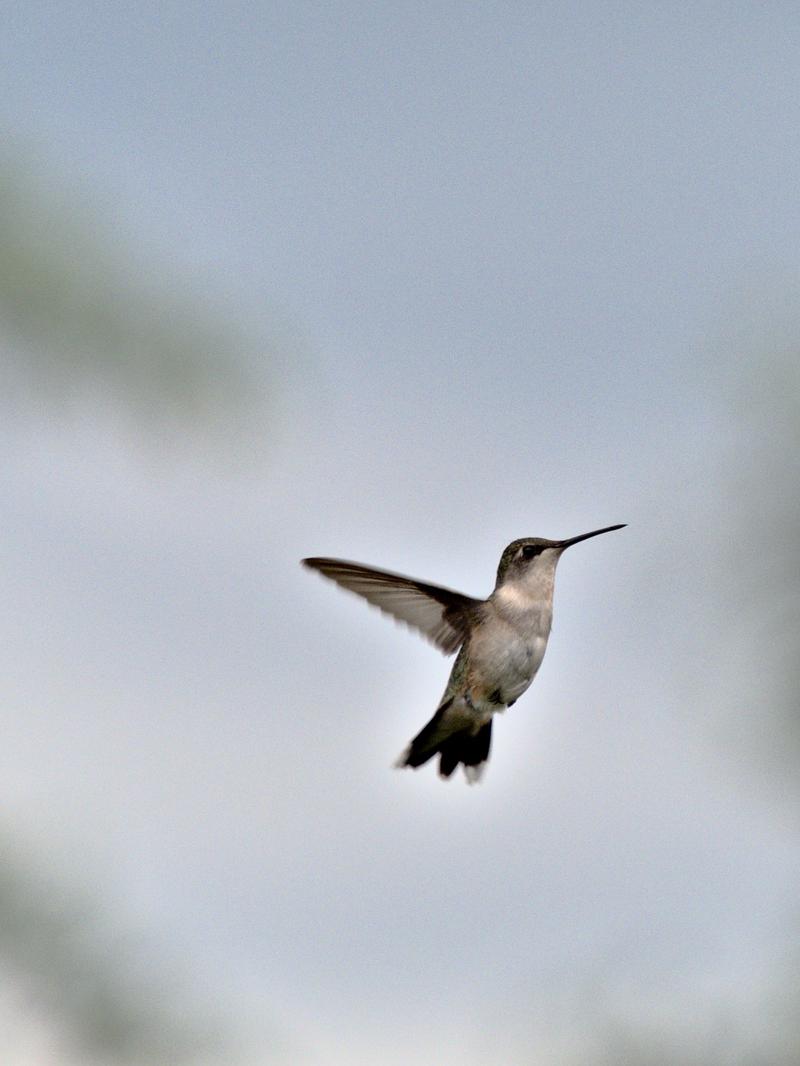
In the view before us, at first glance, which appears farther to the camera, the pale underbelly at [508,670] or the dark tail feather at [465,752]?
the dark tail feather at [465,752]

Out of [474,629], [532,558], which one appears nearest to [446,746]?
[474,629]

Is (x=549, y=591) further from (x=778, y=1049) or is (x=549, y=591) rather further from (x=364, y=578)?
(x=778, y=1049)

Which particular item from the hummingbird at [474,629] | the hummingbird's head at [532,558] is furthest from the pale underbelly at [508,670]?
the hummingbird's head at [532,558]

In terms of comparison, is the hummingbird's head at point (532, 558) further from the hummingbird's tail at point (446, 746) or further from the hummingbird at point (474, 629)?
the hummingbird's tail at point (446, 746)

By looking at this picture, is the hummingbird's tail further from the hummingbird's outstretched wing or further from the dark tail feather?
the hummingbird's outstretched wing

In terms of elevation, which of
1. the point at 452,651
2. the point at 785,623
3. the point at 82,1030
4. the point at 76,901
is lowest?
the point at 82,1030

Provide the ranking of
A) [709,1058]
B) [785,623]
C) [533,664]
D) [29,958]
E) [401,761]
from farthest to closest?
[785,623], [709,1058], [29,958], [401,761], [533,664]

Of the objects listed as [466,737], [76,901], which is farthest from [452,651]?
[76,901]
